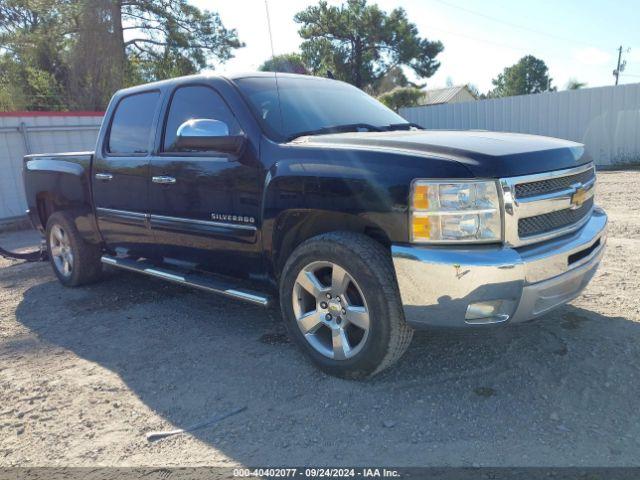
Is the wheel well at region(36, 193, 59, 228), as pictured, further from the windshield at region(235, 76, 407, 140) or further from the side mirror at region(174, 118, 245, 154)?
the windshield at region(235, 76, 407, 140)

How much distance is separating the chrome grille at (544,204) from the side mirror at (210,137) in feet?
5.83

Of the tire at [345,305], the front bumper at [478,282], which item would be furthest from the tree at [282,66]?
the front bumper at [478,282]

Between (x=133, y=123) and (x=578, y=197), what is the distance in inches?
145

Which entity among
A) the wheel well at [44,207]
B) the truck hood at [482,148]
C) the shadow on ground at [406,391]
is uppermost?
the truck hood at [482,148]

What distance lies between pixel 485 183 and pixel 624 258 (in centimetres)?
347

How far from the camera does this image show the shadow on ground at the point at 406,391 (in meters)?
2.68

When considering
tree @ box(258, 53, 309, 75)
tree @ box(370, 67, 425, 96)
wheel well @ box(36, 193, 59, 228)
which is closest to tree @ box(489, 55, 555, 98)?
tree @ box(370, 67, 425, 96)

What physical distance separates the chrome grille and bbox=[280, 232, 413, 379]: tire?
704mm

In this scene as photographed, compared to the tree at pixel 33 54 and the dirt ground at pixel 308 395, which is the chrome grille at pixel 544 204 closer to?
the dirt ground at pixel 308 395

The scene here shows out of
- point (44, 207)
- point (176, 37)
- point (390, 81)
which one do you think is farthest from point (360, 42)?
point (44, 207)

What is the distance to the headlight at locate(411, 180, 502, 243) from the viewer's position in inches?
111

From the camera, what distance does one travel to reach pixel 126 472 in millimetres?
2658

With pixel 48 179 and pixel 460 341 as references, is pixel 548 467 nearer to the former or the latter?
pixel 460 341

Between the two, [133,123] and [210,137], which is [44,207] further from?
[210,137]
